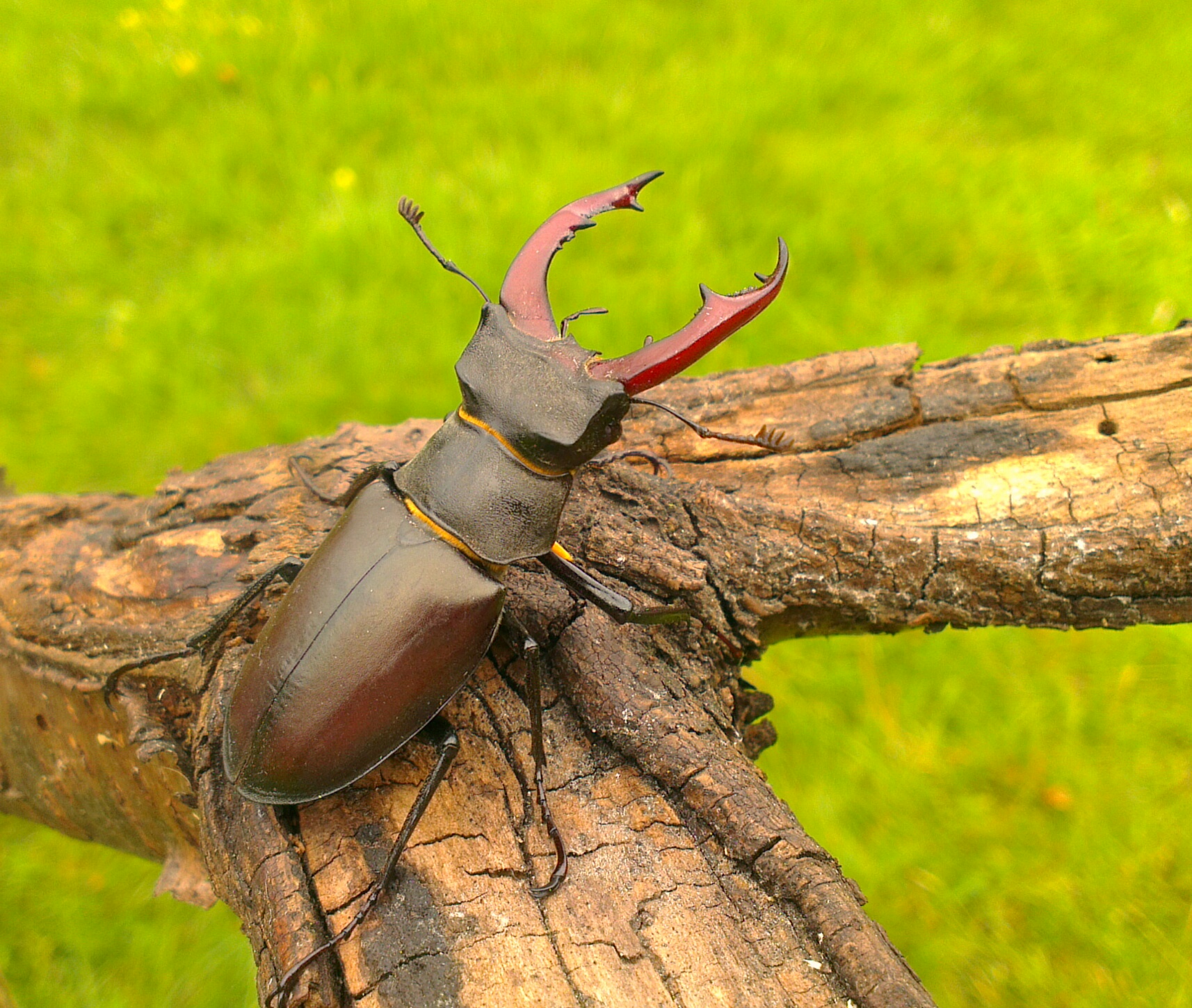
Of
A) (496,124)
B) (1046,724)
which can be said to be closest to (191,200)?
(496,124)

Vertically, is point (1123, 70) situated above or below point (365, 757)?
below

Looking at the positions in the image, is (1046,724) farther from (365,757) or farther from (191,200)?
(191,200)

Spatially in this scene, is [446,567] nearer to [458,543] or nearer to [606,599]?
[458,543]

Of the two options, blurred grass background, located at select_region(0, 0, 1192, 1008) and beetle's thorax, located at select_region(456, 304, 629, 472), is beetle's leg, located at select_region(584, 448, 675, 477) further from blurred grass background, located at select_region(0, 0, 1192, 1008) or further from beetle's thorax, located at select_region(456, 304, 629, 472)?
blurred grass background, located at select_region(0, 0, 1192, 1008)

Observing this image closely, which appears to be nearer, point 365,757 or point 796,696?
point 365,757

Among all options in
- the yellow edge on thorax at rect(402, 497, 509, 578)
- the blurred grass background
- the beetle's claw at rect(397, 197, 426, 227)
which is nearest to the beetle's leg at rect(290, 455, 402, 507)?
the yellow edge on thorax at rect(402, 497, 509, 578)

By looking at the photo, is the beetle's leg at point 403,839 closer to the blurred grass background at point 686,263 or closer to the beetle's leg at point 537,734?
the beetle's leg at point 537,734

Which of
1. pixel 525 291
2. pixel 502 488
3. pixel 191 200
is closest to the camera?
pixel 502 488
